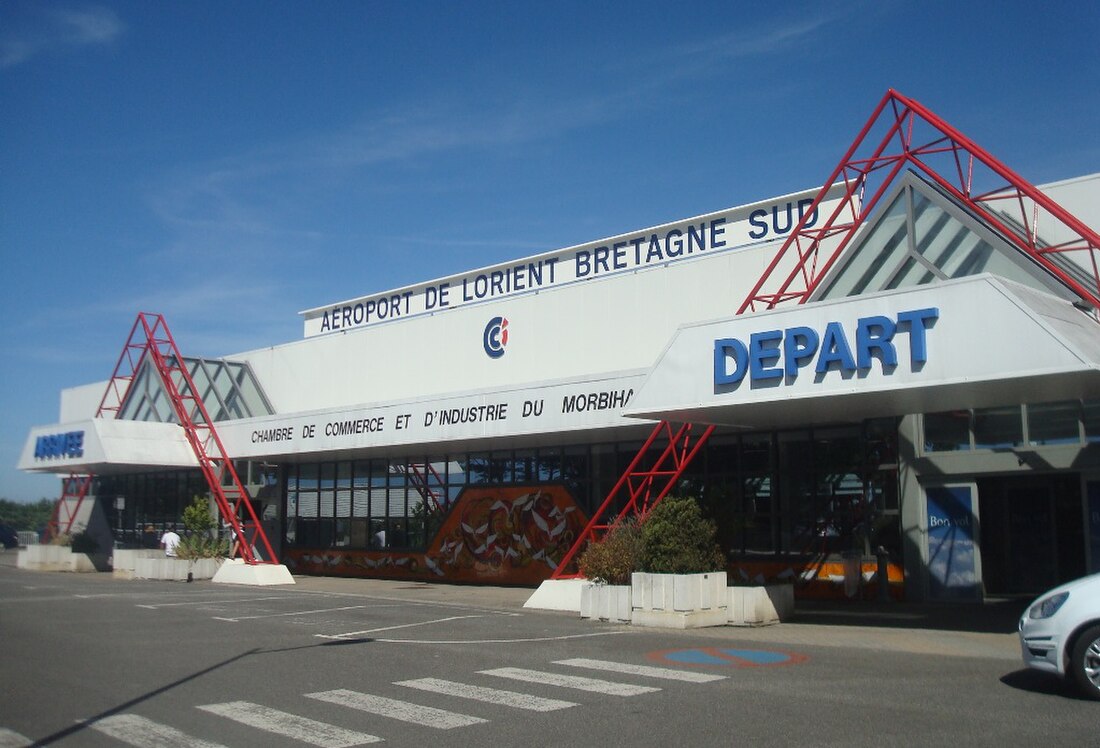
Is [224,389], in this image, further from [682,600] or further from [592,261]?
[682,600]

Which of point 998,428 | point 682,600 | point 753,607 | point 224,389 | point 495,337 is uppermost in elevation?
point 495,337

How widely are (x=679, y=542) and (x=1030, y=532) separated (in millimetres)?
9253

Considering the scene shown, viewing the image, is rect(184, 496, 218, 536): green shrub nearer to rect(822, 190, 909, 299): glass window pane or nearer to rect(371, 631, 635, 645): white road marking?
rect(371, 631, 635, 645): white road marking

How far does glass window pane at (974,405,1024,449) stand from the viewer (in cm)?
1952

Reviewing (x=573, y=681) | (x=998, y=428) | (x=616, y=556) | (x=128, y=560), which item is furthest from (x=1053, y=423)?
(x=128, y=560)

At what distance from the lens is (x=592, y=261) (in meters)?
31.6

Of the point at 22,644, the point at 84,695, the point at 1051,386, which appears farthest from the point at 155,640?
the point at 1051,386

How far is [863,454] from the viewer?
2141 cm

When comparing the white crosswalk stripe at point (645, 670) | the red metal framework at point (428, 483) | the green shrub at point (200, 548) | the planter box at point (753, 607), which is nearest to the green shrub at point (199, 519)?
the green shrub at point (200, 548)

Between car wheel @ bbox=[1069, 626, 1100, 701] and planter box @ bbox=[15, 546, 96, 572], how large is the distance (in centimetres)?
3602

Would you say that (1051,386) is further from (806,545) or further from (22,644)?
(22,644)

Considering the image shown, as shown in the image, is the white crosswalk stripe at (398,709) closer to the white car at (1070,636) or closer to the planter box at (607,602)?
the white car at (1070,636)

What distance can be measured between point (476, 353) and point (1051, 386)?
1934 cm

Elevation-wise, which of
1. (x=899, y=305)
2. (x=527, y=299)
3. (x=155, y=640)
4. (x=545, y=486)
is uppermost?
(x=527, y=299)
